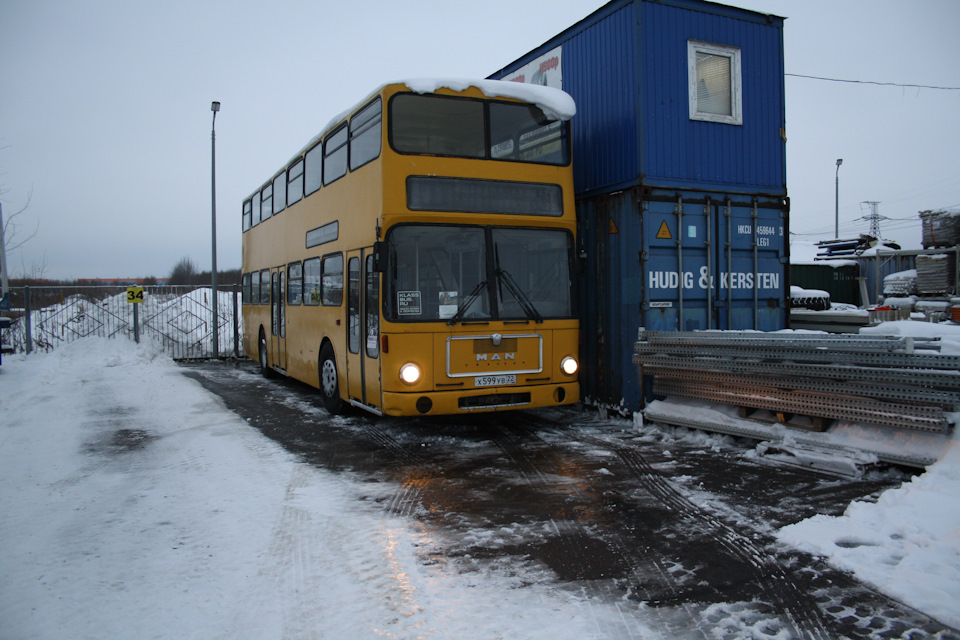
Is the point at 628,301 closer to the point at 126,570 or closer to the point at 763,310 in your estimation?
the point at 763,310

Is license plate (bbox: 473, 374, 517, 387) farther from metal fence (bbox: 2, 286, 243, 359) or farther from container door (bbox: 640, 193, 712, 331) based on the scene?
metal fence (bbox: 2, 286, 243, 359)

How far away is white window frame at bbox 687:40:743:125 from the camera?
934 cm

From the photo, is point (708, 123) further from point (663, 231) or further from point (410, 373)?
point (410, 373)

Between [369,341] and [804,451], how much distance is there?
5.05m

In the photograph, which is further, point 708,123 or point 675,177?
point 708,123

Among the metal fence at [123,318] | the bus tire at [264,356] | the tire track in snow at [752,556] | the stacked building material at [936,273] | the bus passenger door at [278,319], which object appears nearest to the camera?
the tire track in snow at [752,556]

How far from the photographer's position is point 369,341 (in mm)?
8250

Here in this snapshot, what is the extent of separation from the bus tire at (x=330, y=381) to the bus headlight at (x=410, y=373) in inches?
93.8

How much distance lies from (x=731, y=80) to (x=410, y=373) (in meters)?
6.42

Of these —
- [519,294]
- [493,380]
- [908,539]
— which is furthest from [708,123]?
[908,539]

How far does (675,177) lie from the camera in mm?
9141

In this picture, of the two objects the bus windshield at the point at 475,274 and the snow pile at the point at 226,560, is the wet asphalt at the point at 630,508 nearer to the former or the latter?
the snow pile at the point at 226,560

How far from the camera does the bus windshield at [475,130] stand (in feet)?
25.6

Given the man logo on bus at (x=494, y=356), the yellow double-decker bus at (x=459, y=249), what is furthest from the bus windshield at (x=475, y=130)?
the man logo on bus at (x=494, y=356)
